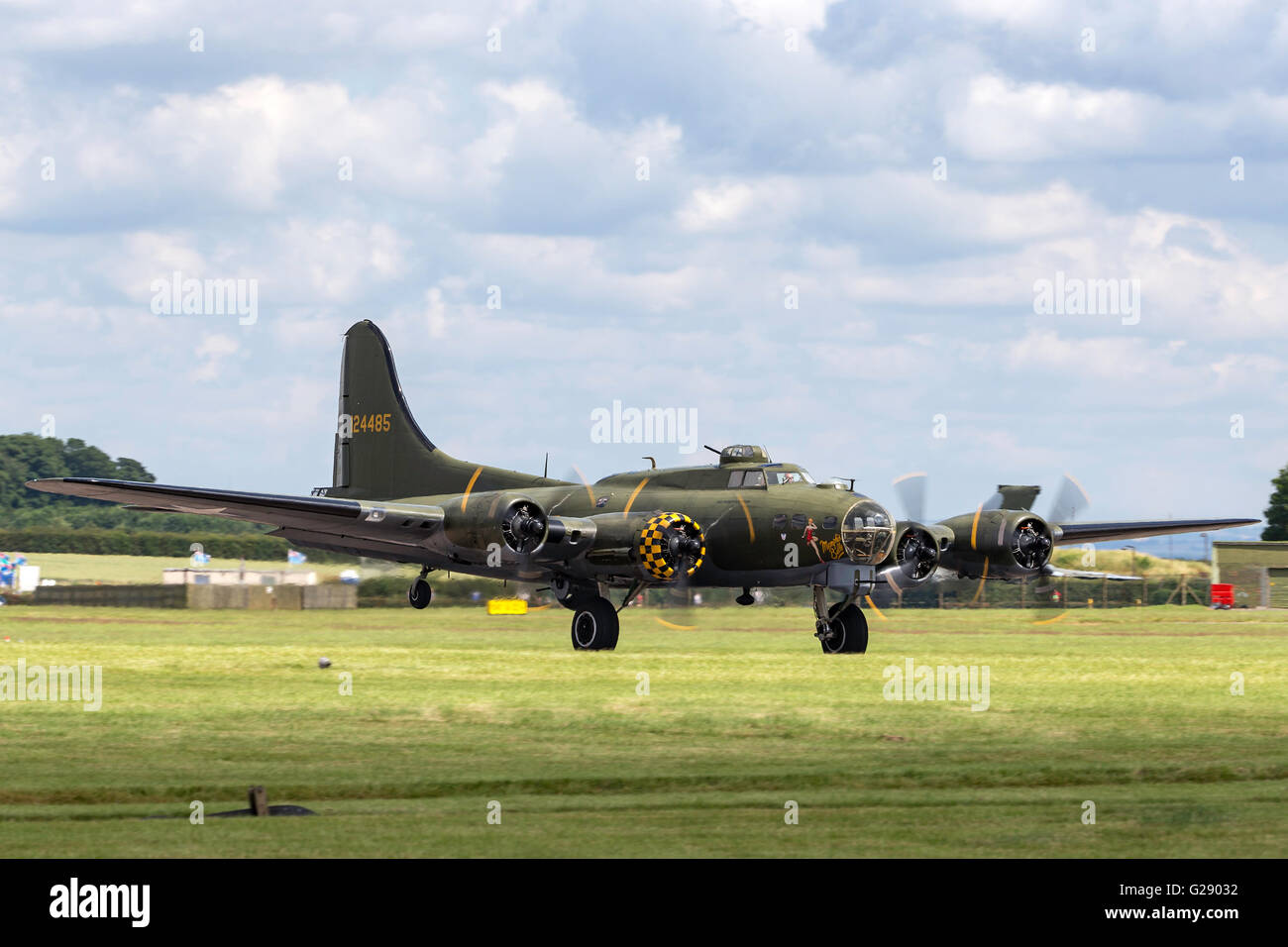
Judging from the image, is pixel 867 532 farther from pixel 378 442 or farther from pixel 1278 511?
pixel 1278 511

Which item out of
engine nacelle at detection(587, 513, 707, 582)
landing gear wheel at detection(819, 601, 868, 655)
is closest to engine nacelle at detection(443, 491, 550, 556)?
engine nacelle at detection(587, 513, 707, 582)

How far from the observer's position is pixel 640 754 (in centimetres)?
2297

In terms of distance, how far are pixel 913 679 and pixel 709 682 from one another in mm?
4330

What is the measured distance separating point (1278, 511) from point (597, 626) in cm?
12409

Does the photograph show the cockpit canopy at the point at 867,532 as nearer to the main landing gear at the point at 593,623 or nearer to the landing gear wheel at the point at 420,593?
the main landing gear at the point at 593,623

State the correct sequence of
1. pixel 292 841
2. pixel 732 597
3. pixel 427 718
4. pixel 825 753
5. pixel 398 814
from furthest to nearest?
pixel 732 597 < pixel 427 718 < pixel 825 753 < pixel 398 814 < pixel 292 841

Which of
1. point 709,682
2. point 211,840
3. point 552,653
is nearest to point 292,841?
point 211,840

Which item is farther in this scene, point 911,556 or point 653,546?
point 911,556

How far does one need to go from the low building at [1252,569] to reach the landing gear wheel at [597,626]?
62.2 metres

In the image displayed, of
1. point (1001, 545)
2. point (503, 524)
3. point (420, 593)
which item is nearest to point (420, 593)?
point (420, 593)

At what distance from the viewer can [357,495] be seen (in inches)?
2184

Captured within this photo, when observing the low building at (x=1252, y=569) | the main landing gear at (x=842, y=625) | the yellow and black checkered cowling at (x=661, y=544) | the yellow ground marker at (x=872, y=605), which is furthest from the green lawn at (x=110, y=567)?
the low building at (x=1252, y=569)
